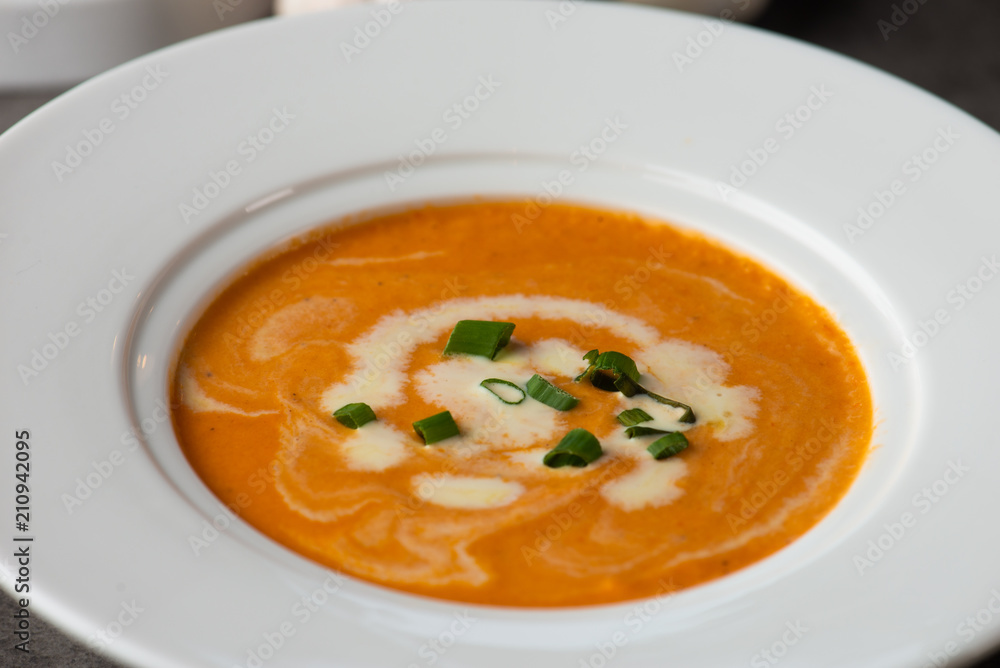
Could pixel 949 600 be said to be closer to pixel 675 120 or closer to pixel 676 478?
pixel 676 478

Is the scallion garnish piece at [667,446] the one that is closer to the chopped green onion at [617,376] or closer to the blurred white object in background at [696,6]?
the chopped green onion at [617,376]

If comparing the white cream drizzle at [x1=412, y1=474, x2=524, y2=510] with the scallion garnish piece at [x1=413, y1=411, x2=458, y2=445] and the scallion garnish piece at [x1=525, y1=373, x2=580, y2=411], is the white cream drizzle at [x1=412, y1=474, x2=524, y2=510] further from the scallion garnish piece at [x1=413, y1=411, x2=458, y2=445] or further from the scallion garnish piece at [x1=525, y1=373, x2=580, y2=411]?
the scallion garnish piece at [x1=525, y1=373, x2=580, y2=411]


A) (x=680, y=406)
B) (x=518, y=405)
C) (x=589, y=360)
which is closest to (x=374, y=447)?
(x=518, y=405)

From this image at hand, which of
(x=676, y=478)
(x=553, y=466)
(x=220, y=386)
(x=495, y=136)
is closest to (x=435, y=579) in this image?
(x=553, y=466)

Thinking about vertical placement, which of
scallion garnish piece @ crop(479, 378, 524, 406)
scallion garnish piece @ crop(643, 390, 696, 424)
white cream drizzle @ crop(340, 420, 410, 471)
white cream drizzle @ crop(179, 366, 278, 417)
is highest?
scallion garnish piece @ crop(643, 390, 696, 424)

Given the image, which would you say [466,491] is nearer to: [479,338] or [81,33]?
[479,338]

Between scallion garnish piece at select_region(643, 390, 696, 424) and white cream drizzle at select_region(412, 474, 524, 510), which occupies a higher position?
scallion garnish piece at select_region(643, 390, 696, 424)

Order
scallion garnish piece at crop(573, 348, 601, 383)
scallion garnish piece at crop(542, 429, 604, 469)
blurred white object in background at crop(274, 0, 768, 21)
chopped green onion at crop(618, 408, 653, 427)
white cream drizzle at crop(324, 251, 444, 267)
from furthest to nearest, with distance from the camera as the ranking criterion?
blurred white object in background at crop(274, 0, 768, 21) → white cream drizzle at crop(324, 251, 444, 267) → scallion garnish piece at crop(573, 348, 601, 383) → chopped green onion at crop(618, 408, 653, 427) → scallion garnish piece at crop(542, 429, 604, 469)

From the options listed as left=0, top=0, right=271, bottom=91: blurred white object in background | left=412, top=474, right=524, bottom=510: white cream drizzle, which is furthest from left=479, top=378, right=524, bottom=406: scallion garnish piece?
left=0, top=0, right=271, bottom=91: blurred white object in background
